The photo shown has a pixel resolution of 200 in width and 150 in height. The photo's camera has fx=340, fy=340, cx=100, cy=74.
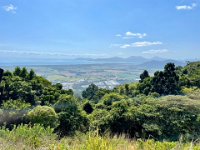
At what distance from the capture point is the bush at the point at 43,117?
12.3m

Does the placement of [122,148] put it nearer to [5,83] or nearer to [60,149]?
[60,149]

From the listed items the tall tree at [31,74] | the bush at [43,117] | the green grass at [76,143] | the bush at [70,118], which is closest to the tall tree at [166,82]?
the tall tree at [31,74]

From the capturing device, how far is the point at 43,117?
1238 centimetres

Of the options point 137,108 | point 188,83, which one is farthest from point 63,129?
point 188,83

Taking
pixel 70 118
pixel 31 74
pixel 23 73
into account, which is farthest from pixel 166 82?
pixel 70 118

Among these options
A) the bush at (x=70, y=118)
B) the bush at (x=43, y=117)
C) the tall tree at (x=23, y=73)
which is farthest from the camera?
the tall tree at (x=23, y=73)

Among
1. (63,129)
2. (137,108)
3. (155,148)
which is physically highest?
(155,148)

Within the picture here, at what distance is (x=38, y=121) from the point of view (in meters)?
12.3

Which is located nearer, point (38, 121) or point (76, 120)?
point (38, 121)

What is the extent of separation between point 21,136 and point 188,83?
20.0m

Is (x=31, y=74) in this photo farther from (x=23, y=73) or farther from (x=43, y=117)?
(x=43, y=117)

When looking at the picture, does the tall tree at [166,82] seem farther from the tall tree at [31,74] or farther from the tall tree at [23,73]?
the tall tree at [23,73]

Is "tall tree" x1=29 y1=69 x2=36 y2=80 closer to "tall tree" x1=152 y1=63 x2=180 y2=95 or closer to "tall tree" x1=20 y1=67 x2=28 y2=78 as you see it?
"tall tree" x1=20 y1=67 x2=28 y2=78

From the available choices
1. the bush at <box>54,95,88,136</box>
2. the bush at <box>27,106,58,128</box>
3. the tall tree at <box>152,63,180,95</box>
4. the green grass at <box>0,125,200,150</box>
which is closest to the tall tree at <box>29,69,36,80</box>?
the tall tree at <box>152,63,180,95</box>
